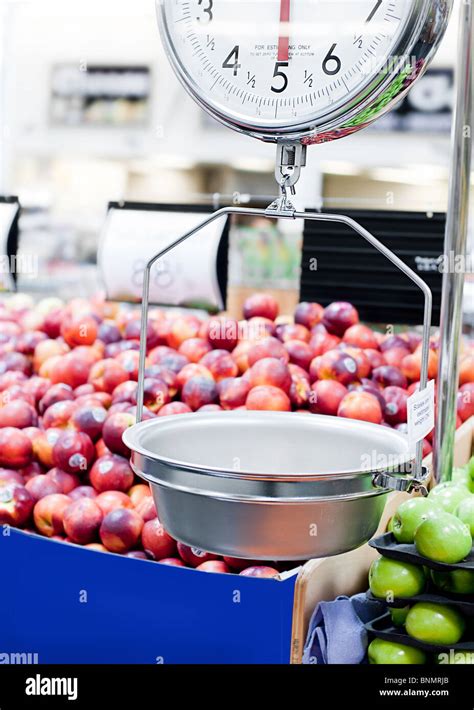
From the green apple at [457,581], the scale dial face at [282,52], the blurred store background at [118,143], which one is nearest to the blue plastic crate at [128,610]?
the green apple at [457,581]

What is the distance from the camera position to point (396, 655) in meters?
1.43

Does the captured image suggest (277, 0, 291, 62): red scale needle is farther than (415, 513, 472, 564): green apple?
No

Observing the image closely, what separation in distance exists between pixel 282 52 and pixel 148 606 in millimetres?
956

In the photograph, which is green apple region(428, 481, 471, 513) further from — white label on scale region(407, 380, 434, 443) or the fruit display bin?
white label on scale region(407, 380, 434, 443)

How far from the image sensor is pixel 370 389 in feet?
6.83

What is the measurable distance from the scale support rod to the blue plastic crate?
453 mm

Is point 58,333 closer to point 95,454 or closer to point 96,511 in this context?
point 95,454

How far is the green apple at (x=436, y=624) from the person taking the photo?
54.2 inches

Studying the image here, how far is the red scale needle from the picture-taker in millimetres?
1070

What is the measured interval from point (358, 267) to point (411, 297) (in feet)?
0.63

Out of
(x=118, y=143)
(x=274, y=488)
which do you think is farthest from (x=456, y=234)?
(x=118, y=143)

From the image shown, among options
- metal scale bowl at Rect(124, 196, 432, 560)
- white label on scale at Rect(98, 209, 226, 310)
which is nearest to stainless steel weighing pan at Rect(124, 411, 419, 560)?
metal scale bowl at Rect(124, 196, 432, 560)

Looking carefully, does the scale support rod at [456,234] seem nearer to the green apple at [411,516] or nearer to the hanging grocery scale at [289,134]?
the green apple at [411,516]

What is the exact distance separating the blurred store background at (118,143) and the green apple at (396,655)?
5.43 metres
